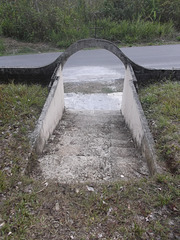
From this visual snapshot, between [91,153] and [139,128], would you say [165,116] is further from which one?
[91,153]

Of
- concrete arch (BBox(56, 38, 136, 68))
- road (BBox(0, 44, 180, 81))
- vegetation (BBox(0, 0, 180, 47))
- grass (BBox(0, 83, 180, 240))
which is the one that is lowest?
grass (BBox(0, 83, 180, 240))

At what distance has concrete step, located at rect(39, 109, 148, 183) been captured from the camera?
407 centimetres

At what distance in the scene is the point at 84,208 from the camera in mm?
3174

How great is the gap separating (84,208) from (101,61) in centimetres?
876

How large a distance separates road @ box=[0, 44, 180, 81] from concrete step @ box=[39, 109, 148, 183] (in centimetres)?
351

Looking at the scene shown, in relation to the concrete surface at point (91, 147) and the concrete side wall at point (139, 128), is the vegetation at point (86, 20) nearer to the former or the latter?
the concrete surface at point (91, 147)

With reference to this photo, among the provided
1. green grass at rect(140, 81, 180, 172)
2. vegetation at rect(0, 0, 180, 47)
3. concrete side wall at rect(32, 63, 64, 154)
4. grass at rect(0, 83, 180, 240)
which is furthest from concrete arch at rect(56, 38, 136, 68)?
vegetation at rect(0, 0, 180, 47)

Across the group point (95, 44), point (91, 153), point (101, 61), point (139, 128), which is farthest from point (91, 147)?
point (101, 61)

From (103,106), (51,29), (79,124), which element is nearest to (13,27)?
(51,29)

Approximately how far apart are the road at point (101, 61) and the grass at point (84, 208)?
674 cm

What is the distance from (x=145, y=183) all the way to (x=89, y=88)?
6.71m

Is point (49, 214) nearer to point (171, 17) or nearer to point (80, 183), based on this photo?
point (80, 183)

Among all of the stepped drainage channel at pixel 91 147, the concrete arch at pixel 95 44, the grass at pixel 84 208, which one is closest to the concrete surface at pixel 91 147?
the stepped drainage channel at pixel 91 147

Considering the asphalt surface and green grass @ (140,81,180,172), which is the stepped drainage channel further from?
the asphalt surface
